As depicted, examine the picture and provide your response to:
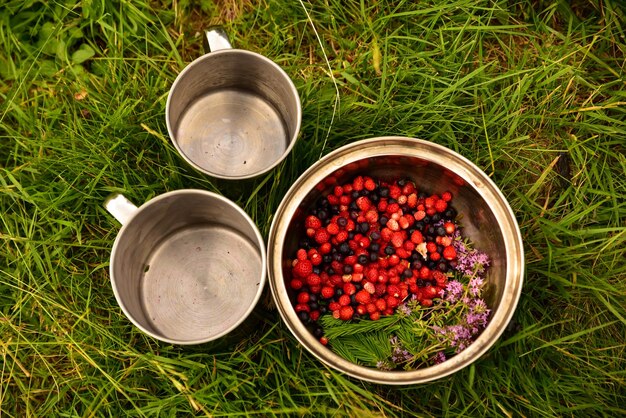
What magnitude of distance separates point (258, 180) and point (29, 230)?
1.09m

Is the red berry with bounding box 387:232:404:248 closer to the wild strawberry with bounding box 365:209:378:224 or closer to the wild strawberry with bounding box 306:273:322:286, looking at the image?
the wild strawberry with bounding box 365:209:378:224

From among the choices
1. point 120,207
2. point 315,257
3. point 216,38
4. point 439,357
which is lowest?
point 439,357

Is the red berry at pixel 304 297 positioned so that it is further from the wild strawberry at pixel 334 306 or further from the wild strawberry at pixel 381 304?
the wild strawberry at pixel 381 304

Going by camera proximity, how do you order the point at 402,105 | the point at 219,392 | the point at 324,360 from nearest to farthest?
the point at 324,360, the point at 219,392, the point at 402,105

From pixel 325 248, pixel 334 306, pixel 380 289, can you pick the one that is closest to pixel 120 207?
pixel 325 248

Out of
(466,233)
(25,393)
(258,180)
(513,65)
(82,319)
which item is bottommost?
(25,393)

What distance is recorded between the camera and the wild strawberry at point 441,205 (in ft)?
7.35

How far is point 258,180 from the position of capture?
227cm

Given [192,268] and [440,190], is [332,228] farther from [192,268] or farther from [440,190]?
[192,268]

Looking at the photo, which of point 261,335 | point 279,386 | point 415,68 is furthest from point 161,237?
point 415,68

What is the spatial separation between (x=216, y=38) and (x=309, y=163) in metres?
0.67

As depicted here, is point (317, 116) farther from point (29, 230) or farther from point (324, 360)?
point (29, 230)

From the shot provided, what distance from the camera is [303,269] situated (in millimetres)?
2182

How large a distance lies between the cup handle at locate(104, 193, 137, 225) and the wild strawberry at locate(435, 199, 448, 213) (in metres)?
1.23
